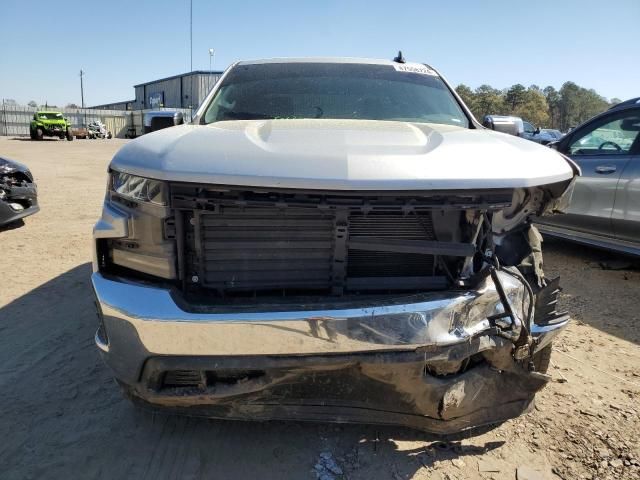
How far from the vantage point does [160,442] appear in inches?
92.0

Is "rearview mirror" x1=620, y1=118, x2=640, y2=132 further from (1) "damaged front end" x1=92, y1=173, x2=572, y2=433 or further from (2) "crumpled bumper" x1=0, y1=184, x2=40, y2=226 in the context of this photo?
(2) "crumpled bumper" x1=0, y1=184, x2=40, y2=226

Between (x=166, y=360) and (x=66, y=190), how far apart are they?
9197 mm

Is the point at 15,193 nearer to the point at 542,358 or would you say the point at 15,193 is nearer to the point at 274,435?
the point at 274,435

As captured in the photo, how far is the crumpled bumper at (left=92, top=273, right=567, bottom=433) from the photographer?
178 centimetres

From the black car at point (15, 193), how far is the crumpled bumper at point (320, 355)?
16.1ft

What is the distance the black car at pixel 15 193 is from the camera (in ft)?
19.5

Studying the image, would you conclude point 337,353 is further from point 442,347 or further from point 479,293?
point 479,293

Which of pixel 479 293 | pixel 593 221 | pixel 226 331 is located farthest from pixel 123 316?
pixel 593 221

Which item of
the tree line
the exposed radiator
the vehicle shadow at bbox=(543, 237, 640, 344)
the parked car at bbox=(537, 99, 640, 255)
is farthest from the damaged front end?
the tree line

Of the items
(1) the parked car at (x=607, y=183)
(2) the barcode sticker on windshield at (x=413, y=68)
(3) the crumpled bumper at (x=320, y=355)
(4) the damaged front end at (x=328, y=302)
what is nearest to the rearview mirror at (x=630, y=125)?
(1) the parked car at (x=607, y=183)

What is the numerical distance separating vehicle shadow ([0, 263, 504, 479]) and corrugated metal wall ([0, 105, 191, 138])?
4022 cm

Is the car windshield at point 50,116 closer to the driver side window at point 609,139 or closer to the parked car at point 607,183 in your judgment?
the parked car at point 607,183

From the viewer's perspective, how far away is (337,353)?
71.9 inches

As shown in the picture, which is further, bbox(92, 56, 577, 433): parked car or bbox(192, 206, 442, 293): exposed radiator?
bbox(192, 206, 442, 293): exposed radiator
